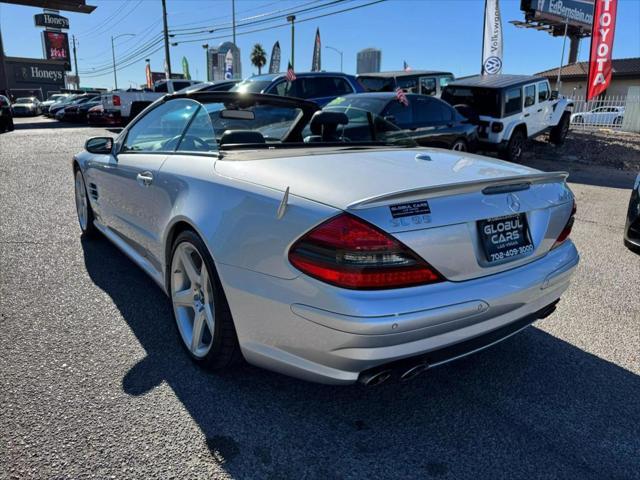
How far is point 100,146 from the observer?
160 inches

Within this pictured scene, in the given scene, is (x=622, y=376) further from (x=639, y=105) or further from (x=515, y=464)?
(x=639, y=105)

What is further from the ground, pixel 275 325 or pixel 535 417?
pixel 275 325

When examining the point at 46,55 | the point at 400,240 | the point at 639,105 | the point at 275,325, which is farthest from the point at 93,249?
the point at 46,55

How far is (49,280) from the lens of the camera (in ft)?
12.8

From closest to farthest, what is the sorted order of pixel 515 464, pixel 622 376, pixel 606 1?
pixel 515 464
pixel 622 376
pixel 606 1

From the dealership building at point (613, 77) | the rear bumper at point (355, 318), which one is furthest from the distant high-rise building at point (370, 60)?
the rear bumper at point (355, 318)

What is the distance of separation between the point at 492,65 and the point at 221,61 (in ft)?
104

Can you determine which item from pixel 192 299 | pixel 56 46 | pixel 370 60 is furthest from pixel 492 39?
pixel 56 46

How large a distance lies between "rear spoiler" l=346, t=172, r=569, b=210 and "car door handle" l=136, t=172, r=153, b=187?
172 centimetres

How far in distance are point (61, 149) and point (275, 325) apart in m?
13.2

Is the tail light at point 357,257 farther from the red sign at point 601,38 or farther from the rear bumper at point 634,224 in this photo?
the red sign at point 601,38

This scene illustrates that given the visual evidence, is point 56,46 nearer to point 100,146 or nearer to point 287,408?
point 100,146

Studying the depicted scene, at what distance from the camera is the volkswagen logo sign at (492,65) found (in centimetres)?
1725

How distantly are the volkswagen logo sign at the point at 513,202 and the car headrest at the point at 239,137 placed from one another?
150 centimetres
